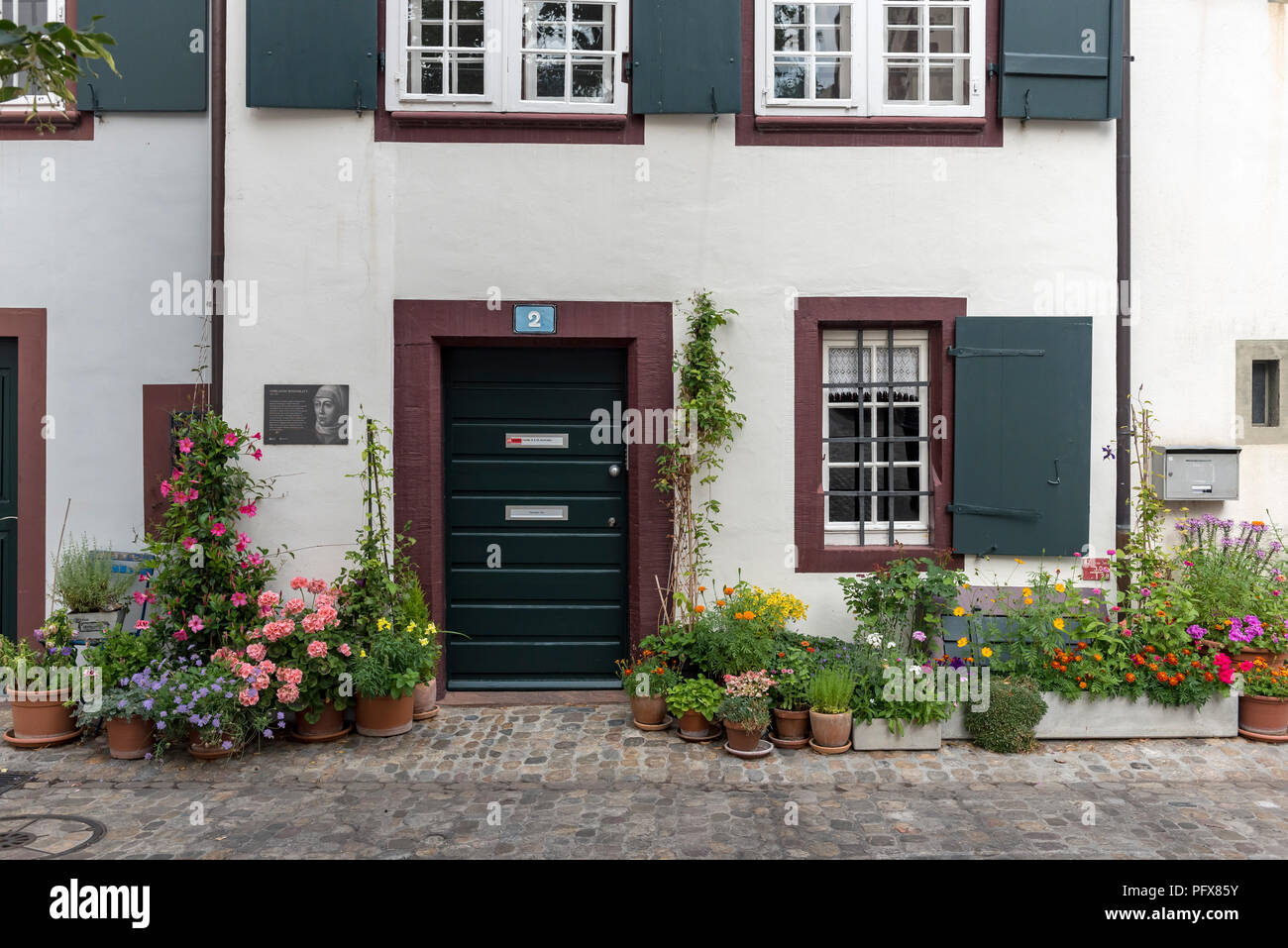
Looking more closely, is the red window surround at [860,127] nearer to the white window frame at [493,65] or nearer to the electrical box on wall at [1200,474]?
the white window frame at [493,65]

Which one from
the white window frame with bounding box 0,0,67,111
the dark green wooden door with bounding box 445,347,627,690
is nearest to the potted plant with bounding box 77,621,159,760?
the dark green wooden door with bounding box 445,347,627,690

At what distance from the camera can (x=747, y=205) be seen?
5699mm

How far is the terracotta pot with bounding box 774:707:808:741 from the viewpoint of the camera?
16.5 feet

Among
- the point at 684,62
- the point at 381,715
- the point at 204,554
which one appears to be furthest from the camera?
the point at 684,62

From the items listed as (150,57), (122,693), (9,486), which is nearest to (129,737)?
(122,693)

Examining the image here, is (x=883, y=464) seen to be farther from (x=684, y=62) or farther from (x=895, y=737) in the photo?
(x=684, y=62)

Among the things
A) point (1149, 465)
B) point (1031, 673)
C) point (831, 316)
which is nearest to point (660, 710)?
point (1031, 673)

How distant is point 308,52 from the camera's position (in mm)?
5508

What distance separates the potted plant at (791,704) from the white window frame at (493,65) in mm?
3695

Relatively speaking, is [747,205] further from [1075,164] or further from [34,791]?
[34,791]

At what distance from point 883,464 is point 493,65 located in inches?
144

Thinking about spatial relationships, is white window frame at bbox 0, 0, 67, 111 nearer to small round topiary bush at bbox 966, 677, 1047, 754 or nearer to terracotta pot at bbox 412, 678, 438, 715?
terracotta pot at bbox 412, 678, 438, 715

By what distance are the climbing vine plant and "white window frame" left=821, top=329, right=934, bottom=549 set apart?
74 centimetres

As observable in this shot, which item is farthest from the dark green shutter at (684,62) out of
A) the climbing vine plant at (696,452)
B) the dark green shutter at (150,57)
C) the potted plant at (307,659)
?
Answer: the potted plant at (307,659)
